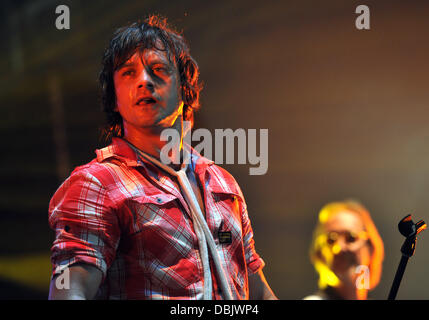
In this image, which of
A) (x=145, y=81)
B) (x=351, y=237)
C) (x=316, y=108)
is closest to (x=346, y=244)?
(x=351, y=237)

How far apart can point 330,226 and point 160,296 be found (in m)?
1.06

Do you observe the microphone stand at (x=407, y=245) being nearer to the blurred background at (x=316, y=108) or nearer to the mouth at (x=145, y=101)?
the blurred background at (x=316, y=108)

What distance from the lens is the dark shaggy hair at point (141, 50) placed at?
149cm

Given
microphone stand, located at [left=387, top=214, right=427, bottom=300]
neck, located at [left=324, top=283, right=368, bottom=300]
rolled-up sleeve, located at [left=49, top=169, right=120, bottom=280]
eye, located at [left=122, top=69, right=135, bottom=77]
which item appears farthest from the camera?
neck, located at [left=324, top=283, right=368, bottom=300]

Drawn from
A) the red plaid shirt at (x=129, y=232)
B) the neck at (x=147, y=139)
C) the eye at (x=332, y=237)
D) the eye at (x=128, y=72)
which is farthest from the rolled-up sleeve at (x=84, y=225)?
the eye at (x=332, y=237)

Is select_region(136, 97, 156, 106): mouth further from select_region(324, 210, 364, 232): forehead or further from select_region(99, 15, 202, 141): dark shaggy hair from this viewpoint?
select_region(324, 210, 364, 232): forehead

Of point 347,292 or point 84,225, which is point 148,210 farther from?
point 347,292

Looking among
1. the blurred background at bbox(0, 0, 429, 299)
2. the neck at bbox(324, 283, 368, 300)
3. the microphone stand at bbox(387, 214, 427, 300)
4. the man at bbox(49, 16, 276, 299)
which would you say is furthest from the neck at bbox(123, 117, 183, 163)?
the neck at bbox(324, 283, 368, 300)

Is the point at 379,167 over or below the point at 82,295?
over

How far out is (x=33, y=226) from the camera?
195 cm

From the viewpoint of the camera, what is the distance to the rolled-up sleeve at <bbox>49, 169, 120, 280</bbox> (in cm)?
121

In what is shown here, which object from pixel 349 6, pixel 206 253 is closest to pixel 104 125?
pixel 206 253

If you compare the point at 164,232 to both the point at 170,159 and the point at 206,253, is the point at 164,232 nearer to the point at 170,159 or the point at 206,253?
the point at 206,253

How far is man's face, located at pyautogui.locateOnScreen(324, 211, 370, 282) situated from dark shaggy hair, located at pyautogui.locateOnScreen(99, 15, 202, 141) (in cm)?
82
